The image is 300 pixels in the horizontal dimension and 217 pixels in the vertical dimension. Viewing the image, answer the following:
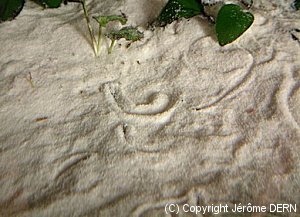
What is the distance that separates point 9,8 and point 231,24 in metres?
0.93

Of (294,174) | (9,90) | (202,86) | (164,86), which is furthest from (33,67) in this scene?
(294,174)

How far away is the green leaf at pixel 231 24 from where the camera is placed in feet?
3.47

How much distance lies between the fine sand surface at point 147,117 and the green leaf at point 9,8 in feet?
0.16

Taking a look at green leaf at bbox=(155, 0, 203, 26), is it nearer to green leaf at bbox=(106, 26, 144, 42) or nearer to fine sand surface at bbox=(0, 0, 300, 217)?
fine sand surface at bbox=(0, 0, 300, 217)

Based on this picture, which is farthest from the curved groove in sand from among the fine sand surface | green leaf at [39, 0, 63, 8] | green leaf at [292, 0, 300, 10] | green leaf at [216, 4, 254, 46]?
green leaf at [292, 0, 300, 10]

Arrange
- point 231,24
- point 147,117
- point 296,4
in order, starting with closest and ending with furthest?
point 147,117 < point 231,24 < point 296,4

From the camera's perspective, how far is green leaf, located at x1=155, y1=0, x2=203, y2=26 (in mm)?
1155

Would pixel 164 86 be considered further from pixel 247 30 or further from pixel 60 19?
pixel 60 19

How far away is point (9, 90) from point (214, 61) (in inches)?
29.8

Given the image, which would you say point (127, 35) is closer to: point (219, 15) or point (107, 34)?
point (107, 34)

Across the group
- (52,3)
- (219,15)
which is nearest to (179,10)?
(219,15)

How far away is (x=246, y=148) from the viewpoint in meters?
0.84

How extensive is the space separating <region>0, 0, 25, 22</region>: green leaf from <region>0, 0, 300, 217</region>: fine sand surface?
48mm

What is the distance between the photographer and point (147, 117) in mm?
939
